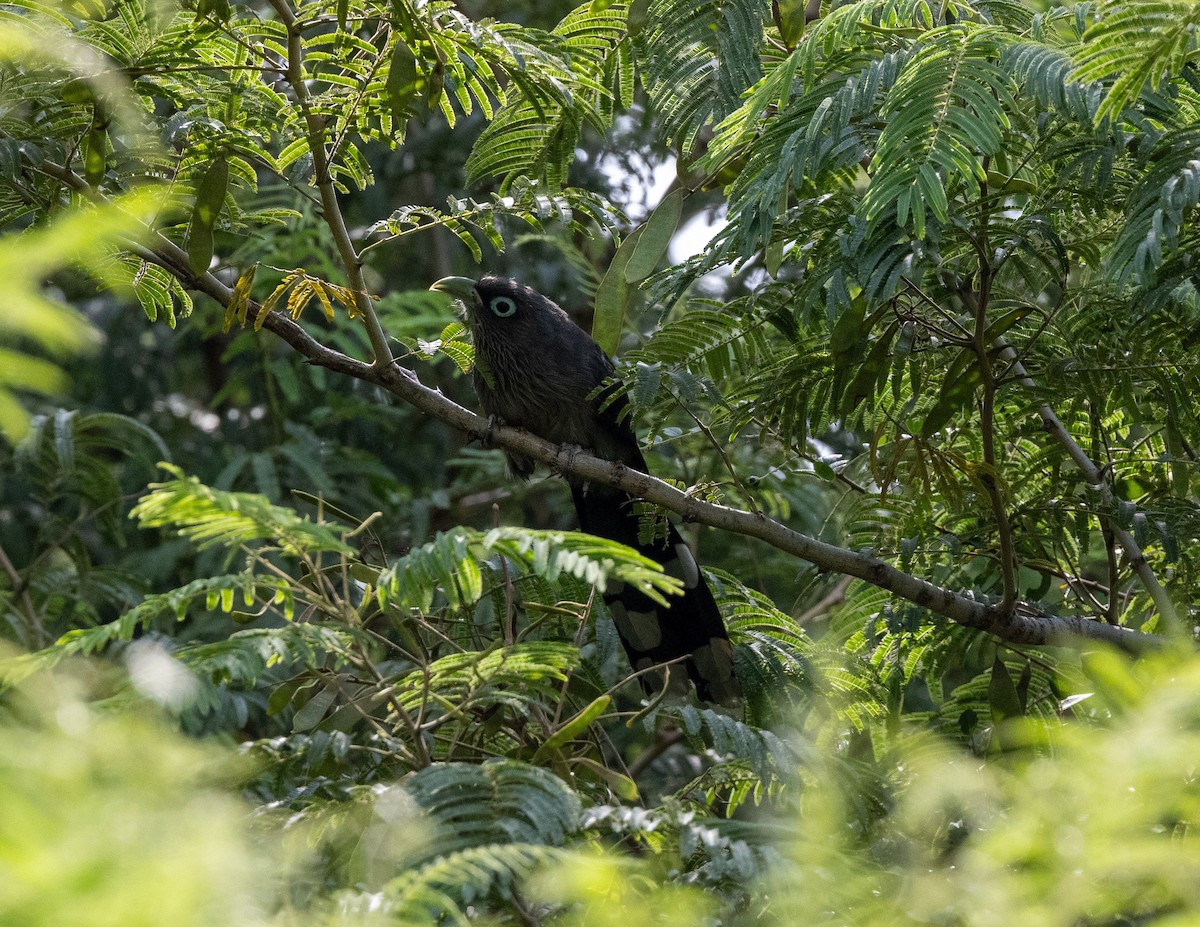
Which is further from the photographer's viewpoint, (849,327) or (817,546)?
(817,546)

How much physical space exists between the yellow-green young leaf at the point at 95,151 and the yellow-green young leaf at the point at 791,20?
190 centimetres

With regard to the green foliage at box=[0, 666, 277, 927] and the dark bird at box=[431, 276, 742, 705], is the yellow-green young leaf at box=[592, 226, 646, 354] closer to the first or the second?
the dark bird at box=[431, 276, 742, 705]

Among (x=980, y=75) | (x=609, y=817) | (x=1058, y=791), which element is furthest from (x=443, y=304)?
(x=1058, y=791)

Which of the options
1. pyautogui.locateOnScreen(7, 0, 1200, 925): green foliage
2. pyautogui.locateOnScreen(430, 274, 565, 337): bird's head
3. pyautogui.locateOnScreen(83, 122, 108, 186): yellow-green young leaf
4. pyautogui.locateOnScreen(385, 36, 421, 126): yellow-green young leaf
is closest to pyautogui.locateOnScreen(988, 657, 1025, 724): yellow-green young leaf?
pyautogui.locateOnScreen(7, 0, 1200, 925): green foliage

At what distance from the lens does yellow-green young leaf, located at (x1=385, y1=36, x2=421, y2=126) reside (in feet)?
9.48

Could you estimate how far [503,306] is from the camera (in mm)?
5289

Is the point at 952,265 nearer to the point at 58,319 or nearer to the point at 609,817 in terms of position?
the point at 609,817

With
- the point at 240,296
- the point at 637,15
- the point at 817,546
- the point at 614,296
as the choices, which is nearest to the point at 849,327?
the point at 817,546

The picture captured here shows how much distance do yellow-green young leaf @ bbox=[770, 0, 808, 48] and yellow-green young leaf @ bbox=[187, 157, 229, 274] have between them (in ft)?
5.27

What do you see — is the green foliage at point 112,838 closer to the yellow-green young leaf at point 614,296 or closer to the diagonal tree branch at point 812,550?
the diagonal tree branch at point 812,550

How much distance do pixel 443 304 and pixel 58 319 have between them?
572 cm

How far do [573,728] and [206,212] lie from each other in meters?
1.76

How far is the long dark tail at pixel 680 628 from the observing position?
12.6ft

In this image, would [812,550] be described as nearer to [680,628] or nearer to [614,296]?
[680,628]
